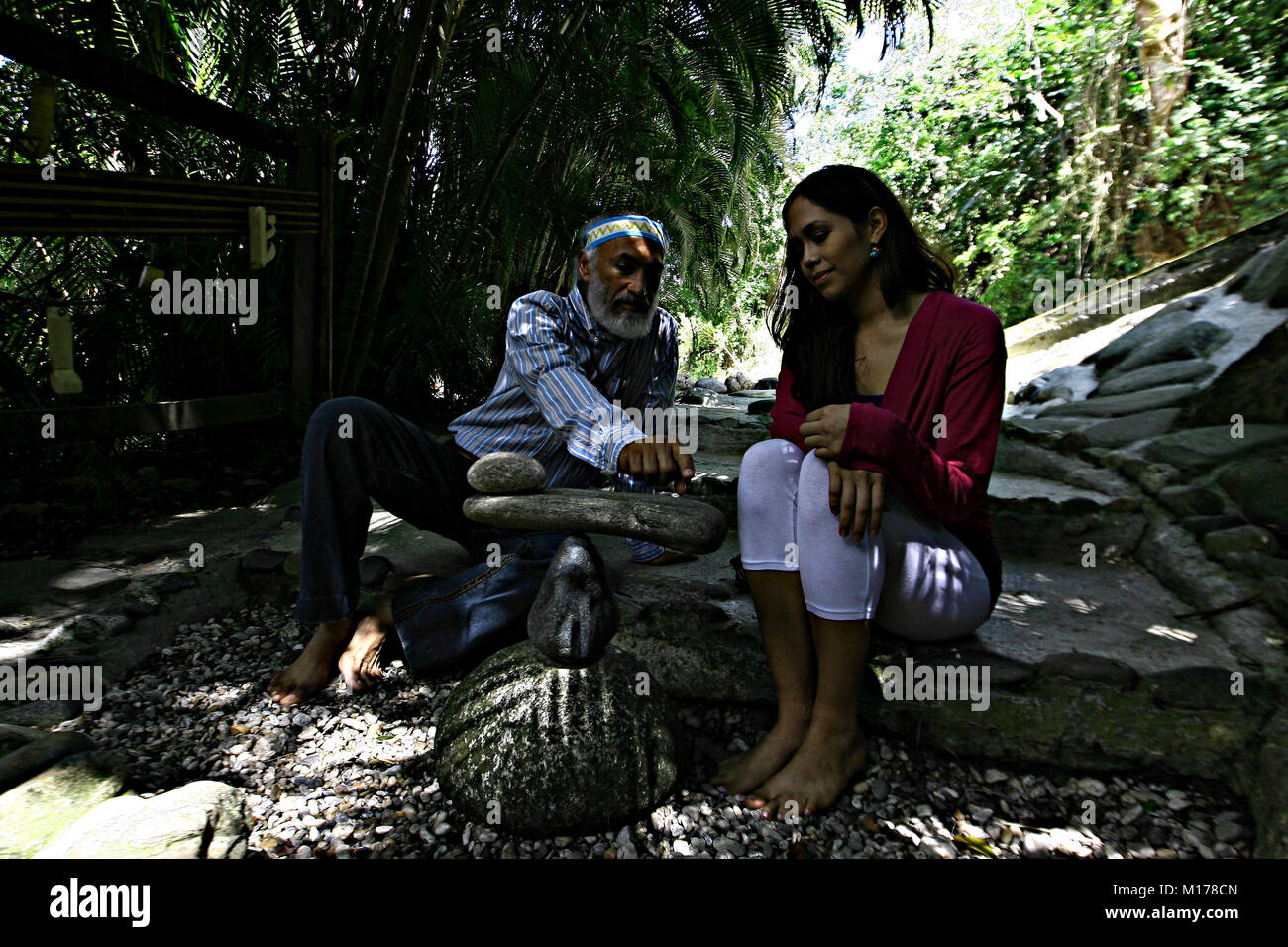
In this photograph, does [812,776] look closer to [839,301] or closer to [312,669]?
[839,301]

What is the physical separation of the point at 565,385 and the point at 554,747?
99 centimetres

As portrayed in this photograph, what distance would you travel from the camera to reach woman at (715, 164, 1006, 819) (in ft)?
5.43

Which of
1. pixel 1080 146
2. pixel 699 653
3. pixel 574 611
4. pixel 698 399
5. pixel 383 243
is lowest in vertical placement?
pixel 699 653

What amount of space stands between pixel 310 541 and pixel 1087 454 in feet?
11.4

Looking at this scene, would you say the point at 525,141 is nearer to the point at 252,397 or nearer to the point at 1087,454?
the point at 252,397

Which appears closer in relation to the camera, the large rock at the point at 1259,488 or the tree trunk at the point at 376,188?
the large rock at the point at 1259,488

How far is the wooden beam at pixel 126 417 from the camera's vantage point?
2.56m

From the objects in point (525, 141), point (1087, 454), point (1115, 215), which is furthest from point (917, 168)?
point (1087, 454)

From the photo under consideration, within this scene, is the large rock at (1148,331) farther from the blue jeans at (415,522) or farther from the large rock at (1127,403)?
the blue jeans at (415,522)

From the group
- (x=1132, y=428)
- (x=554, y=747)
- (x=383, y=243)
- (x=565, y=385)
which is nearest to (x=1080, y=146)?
(x=1132, y=428)

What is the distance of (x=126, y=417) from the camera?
A: 2.85 metres

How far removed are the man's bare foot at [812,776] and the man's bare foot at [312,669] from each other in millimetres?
1289

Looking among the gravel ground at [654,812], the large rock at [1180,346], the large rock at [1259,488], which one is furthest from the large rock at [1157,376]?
the gravel ground at [654,812]

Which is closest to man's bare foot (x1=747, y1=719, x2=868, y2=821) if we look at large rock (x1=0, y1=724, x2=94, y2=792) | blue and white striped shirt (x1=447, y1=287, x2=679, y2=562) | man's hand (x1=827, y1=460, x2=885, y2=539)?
man's hand (x1=827, y1=460, x2=885, y2=539)
